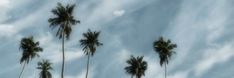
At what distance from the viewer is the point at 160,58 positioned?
107 m

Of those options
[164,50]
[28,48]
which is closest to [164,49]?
[164,50]

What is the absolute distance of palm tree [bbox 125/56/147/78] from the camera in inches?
4397

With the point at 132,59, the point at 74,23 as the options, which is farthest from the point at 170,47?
the point at 74,23

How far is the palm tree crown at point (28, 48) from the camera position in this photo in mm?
99512

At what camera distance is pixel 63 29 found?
8494 centimetres

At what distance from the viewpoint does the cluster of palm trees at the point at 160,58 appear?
353 feet

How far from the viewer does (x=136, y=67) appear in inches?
4405

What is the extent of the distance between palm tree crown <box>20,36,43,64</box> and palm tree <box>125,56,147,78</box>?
2286 cm

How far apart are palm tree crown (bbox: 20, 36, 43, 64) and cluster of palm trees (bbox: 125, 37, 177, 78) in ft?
76.0

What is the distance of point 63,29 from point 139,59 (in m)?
31.9

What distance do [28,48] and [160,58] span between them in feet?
96.7

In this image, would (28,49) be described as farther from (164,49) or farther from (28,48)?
(164,49)

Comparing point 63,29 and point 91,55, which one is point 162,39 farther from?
point 63,29

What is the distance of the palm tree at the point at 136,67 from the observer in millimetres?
111688
